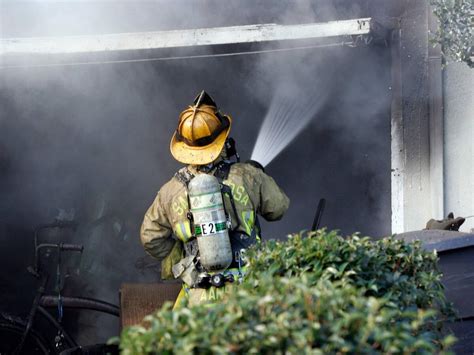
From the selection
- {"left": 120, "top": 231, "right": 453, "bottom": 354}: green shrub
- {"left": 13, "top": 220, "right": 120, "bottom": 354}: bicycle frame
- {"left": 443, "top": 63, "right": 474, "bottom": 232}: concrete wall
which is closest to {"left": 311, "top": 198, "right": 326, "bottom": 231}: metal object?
{"left": 443, "top": 63, "right": 474, "bottom": 232}: concrete wall

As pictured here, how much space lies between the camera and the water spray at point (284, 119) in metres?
8.57

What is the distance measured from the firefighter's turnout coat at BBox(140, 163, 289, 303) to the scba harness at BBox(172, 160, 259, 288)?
0.02 metres

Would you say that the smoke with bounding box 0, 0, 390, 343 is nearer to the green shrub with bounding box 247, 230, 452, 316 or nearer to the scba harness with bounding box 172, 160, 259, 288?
the scba harness with bounding box 172, 160, 259, 288

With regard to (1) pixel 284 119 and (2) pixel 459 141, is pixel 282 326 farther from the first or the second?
(1) pixel 284 119

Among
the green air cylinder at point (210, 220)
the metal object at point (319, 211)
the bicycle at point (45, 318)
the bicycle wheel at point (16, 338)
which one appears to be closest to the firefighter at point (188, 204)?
the green air cylinder at point (210, 220)

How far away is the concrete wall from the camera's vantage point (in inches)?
300

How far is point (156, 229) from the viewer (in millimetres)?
5902

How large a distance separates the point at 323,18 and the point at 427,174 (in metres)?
1.67

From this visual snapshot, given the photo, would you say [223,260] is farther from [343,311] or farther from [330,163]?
[330,163]

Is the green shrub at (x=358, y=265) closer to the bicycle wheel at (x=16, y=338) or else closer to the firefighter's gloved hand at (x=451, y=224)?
the firefighter's gloved hand at (x=451, y=224)

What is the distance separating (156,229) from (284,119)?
3.23 m

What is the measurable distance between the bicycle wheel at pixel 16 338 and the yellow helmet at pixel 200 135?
2343mm

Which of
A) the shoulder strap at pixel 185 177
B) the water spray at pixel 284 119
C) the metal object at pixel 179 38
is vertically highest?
the metal object at pixel 179 38

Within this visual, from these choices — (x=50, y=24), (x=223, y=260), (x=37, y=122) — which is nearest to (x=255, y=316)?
(x=223, y=260)
